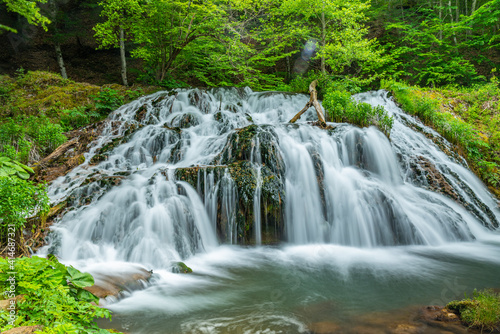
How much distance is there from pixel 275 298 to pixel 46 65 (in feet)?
63.5

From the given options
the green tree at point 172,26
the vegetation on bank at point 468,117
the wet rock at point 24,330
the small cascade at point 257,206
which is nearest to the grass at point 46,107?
the green tree at point 172,26

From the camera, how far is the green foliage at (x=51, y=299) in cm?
185

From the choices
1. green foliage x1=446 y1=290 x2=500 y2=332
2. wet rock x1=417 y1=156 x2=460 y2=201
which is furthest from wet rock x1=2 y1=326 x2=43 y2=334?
wet rock x1=417 y1=156 x2=460 y2=201

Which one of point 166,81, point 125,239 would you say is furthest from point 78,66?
point 125,239

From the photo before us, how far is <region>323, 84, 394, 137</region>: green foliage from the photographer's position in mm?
8062

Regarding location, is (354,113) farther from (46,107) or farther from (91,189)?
(46,107)

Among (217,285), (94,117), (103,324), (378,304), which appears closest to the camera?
(103,324)

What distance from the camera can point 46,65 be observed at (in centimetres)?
1656

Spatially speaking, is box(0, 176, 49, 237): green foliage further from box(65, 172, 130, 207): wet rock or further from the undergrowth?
the undergrowth

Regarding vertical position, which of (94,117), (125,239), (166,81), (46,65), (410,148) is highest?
(46,65)

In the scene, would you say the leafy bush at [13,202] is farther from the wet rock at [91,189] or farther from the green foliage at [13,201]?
the wet rock at [91,189]

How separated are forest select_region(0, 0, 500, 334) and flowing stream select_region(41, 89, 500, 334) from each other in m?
0.03

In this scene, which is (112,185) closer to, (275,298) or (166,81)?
(275,298)

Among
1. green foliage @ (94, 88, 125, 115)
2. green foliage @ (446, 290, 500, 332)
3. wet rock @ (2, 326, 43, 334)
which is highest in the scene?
green foliage @ (94, 88, 125, 115)
